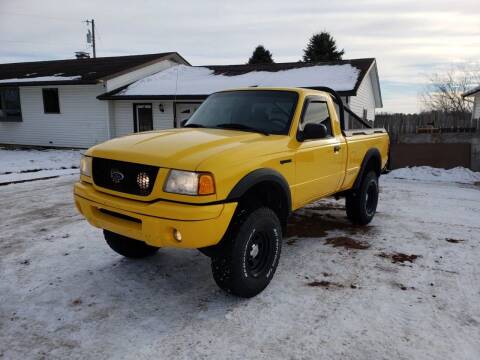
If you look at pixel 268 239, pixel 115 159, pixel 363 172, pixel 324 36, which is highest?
pixel 324 36

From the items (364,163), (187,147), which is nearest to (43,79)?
(364,163)

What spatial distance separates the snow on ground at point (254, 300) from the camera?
2801 mm

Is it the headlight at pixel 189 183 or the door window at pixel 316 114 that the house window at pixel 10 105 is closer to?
the door window at pixel 316 114

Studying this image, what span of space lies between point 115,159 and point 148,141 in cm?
37

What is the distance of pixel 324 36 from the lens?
35.6m

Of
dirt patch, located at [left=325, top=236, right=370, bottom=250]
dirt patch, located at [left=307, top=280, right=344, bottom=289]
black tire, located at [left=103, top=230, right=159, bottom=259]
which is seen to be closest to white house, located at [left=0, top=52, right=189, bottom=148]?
black tire, located at [left=103, top=230, right=159, bottom=259]

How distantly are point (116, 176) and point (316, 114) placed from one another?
247cm

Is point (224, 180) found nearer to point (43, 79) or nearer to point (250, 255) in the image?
point (250, 255)

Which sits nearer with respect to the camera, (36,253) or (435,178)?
(36,253)

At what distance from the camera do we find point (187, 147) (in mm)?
3275

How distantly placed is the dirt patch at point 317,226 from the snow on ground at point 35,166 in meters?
7.46

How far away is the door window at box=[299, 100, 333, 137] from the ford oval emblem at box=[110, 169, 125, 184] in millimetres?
1952

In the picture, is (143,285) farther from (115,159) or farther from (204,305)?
(115,159)

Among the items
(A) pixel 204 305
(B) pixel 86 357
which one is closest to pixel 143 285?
(A) pixel 204 305
